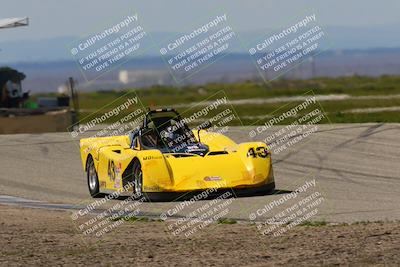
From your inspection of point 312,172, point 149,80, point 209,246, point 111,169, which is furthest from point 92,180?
point 149,80

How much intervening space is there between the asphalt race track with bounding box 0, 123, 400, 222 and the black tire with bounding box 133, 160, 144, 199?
0.52 meters

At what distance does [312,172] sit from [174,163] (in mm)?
4120

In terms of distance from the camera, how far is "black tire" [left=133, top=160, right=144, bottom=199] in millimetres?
17320

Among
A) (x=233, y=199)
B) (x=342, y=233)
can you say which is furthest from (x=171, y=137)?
(x=342, y=233)

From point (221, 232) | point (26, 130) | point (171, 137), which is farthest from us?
point (26, 130)

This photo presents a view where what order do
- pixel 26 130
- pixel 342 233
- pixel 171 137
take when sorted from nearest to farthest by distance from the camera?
pixel 342 233 < pixel 171 137 < pixel 26 130

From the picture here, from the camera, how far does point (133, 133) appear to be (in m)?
18.8

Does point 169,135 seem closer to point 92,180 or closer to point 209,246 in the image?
point 92,180

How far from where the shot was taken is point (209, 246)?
37.9 ft

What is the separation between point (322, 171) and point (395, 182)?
211 cm

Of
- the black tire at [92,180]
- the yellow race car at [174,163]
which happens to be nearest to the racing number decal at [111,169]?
the yellow race car at [174,163]

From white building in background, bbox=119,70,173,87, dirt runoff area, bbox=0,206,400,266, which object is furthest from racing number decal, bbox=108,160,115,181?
white building in background, bbox=119,70,173,87

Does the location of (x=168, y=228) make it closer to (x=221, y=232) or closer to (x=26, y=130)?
(x=221, y=232)
